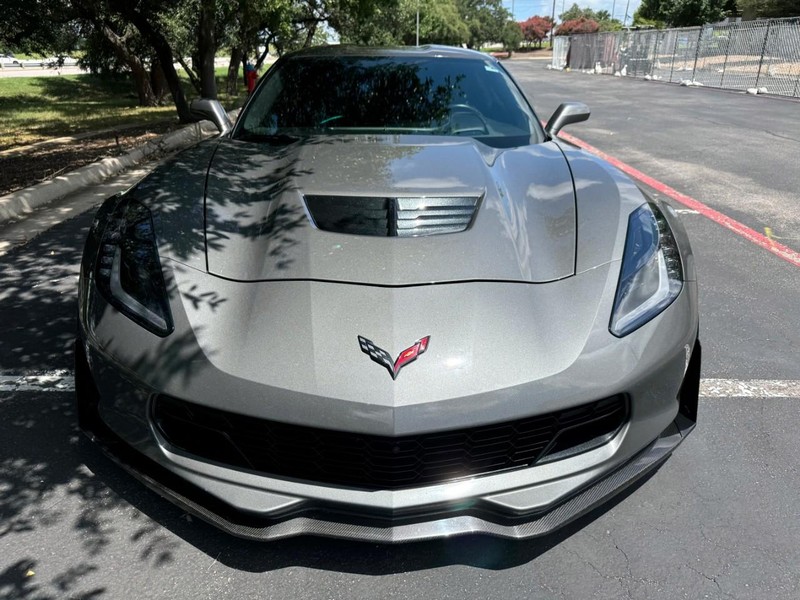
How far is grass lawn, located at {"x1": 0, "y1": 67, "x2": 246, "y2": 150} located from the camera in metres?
12.2

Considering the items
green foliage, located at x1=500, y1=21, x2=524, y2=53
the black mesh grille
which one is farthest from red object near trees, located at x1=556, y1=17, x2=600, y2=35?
the black mesh grille

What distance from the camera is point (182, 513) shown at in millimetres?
2111

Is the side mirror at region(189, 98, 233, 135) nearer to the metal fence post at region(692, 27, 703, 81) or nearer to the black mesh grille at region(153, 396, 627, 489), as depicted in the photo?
the black mesh grille at region(153, 396, 627, 489)

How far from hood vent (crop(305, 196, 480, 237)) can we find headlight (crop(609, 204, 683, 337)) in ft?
1.86

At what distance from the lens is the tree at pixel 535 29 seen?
379 ft

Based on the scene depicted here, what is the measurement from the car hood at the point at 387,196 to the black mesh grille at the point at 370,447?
47 centimetres

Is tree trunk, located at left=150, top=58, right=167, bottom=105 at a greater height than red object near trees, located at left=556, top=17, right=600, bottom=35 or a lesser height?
lesser

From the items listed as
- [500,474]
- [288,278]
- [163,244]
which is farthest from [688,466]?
[163,244]

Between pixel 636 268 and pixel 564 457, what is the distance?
70 centimetres

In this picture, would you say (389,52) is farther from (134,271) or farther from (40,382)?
(40,382)

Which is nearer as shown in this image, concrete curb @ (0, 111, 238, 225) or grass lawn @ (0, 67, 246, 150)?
concrete curb @ (0, 111, 238, 225)

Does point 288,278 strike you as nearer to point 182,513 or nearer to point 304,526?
point 304,526

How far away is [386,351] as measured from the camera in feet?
5.56

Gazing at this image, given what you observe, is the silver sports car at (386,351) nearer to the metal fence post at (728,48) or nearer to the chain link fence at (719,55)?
the chain link fence at (719,55)
